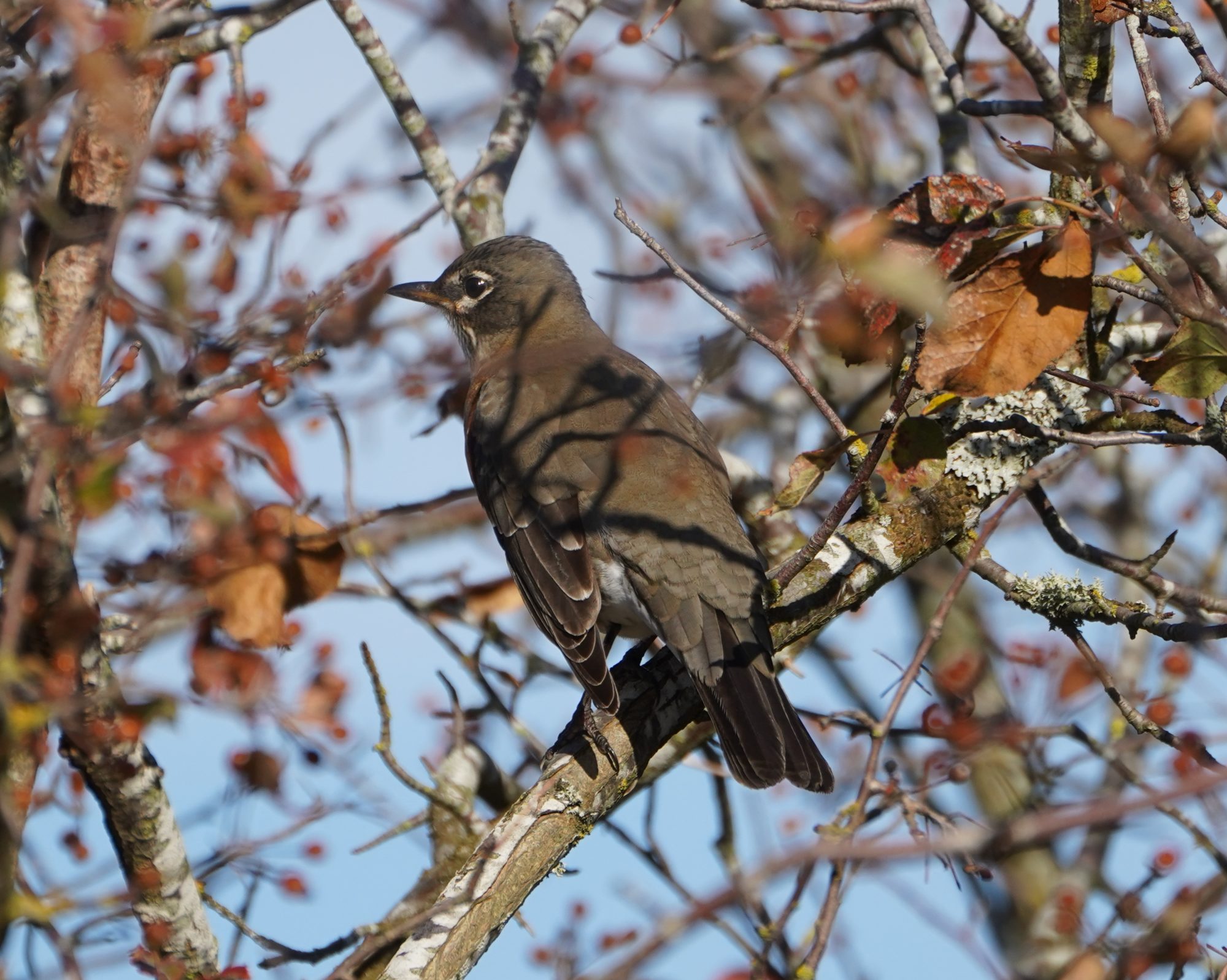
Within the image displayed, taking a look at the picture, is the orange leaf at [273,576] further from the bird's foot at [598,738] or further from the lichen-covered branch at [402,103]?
the lichen-covered branch at [402,103]

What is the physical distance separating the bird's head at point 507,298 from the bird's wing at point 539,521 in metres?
0.95

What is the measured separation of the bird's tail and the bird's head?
2.56m

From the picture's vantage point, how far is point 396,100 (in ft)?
17.0

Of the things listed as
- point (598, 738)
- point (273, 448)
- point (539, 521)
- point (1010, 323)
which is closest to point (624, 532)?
point (539, 521)

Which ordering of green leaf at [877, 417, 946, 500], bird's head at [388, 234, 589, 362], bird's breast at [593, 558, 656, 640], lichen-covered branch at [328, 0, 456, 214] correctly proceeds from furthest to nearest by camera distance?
bird's head at [388, 234, 589, 362] < lichen-covered branch at [328, 0, 456, 214] < bird's breast at [593, 558, 656, 640] < green leaf at [877, 417, 946, 500]

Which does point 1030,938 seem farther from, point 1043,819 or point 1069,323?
point 1043,819

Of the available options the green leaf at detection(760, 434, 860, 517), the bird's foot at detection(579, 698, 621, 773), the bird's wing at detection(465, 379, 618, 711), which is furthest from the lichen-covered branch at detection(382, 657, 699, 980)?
the green leaf at detection(760, 434, 860, 517)

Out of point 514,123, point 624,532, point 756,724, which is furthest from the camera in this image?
point 514,123

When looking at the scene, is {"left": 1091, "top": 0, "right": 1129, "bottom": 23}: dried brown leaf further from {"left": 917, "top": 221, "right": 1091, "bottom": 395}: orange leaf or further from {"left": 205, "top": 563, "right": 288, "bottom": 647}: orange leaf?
{"left": 205, "top": 563, "right": 288, "bottom": 647}: orange leaf

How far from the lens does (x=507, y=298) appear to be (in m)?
6.40

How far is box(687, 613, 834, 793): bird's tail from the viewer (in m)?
3.94

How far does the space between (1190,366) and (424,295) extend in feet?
13.5

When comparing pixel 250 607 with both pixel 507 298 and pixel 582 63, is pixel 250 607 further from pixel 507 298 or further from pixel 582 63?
pixel 582 63

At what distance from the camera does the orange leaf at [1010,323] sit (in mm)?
3297
